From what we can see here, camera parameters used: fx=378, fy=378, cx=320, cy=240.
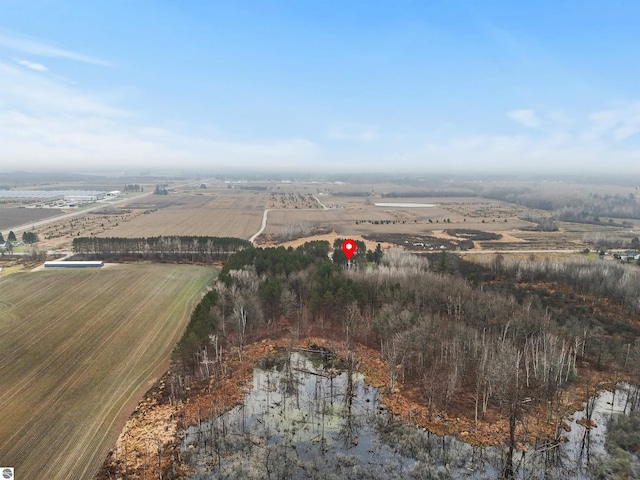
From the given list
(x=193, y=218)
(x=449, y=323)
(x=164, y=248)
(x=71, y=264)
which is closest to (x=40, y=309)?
(x=71, y=264)

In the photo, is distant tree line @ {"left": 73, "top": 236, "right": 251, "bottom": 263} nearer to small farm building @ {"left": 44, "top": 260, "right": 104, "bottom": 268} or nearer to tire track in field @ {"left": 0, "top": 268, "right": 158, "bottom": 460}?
small farm building @ {"left": 44, "top": 260, "right": 104, "bottom": 268}

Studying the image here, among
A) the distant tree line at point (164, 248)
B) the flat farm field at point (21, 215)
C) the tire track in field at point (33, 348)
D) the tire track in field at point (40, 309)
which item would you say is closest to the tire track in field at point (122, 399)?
the tire track in field at point (33, 348)

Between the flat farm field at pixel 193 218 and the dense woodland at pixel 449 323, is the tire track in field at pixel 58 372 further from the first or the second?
the flat farm field at pixel 193 218

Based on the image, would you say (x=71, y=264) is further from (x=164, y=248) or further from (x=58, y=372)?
(x=58, y=372)

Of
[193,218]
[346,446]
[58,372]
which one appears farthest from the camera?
[193,218]

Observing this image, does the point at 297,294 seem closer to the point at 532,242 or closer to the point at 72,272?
the point at 72,272

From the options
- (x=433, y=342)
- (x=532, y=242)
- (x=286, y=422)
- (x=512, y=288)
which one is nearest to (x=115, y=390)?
(x=286, y=422)

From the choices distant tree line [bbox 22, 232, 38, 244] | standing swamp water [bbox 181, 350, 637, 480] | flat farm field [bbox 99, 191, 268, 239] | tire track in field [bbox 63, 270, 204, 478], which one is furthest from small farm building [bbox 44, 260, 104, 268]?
standing swamp water [bbox 181, 350, 637, 480]
